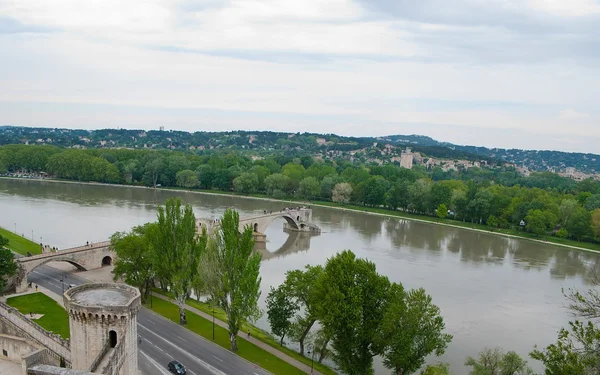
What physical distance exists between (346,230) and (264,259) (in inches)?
1038

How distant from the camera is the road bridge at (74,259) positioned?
41031 millimetres

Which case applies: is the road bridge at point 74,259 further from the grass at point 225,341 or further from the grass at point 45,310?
the grass at point 225,341

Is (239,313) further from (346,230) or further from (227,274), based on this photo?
(346,230)

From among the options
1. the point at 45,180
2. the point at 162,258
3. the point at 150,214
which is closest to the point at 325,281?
the point at 162,258

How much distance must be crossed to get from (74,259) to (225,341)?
→ 23.8m

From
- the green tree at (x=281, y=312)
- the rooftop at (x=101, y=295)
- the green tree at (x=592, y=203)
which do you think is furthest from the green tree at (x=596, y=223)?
the rooftop at (x=101, y=295)

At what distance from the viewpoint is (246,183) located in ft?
406

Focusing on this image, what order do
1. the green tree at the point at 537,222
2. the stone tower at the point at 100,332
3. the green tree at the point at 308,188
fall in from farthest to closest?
the green tree at the point at 308,188 → the green tree at the point at 537,222 → the stone tower at the point at 100,332

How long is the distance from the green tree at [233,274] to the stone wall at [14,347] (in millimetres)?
11666

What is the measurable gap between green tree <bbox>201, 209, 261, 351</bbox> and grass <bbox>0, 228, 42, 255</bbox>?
31978 mm

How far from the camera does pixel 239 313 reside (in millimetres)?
31109

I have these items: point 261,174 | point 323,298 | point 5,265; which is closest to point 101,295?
point 323,298

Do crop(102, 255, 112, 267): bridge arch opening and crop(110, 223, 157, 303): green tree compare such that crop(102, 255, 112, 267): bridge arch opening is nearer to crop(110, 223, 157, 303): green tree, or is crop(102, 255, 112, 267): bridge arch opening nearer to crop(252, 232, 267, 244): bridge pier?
crop(110, 223, 157, 303): green tree

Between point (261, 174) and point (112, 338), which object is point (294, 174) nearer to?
point (261, 174)
